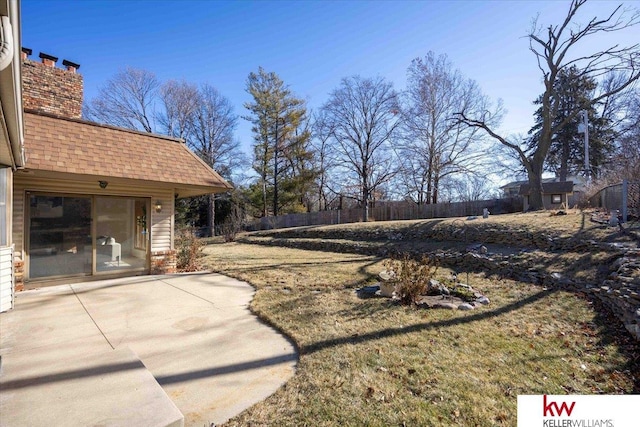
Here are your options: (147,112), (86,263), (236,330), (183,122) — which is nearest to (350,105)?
(183,122)

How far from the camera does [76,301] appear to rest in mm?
5234

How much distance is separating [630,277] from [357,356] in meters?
4.76

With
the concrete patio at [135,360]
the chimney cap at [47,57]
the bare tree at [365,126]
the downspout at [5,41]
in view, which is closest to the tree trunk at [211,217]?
the bare tree at [365,126]

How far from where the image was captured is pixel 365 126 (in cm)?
2514

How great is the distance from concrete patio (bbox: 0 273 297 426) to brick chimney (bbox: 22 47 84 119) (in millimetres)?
5005

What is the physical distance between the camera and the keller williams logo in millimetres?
2383

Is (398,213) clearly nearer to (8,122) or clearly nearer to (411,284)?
(411,284)

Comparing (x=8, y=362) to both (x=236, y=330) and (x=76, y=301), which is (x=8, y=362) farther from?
(x=76, y=301)

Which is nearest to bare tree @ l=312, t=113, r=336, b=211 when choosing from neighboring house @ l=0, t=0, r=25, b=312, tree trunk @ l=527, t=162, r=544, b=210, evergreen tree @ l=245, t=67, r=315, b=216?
evergreen tree @ l=245, t=67, r=315, b=216

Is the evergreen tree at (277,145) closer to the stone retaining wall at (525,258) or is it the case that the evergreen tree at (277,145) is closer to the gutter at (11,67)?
the stone retaining wall at (525,258)

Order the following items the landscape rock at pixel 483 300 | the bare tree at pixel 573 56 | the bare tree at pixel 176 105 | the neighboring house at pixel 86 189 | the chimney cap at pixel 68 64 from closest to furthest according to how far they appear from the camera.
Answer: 1. the landscape rock at pixel 483 300
2. the neighboring house at pixel 86 189
3. the chimney cap at pixel 68 64
4. the bare tree at pixel 573 56
5. the bare tree at pixel 176 105

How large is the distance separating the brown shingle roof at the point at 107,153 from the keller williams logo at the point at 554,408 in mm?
7185

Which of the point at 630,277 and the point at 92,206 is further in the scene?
the point at 92,206

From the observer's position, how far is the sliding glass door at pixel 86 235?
621 centimetres
